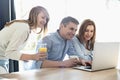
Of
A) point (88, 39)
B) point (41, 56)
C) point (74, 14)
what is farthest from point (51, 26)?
A: point (41, 56)

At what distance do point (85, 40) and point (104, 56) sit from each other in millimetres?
842

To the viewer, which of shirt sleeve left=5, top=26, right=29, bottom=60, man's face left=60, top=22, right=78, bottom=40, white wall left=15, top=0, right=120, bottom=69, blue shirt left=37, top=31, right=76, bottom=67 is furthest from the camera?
white wall left=15, top=0, right=120, bottom=69

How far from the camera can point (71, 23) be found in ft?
8.96

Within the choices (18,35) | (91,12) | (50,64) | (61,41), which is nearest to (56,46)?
(61,41)

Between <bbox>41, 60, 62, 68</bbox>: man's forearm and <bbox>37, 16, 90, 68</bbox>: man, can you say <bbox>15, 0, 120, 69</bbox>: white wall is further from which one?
<bbox>41, 60, 62, 68</bbox>: man's forearm

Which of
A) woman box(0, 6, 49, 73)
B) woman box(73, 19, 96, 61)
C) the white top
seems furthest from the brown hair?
the white top

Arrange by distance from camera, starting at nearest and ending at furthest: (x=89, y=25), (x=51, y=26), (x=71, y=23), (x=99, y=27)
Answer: (x=71, y=23) → (x=89, y=25) → (x=51, y=26) → (x=99, y=27)

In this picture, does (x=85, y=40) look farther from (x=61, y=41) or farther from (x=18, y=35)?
(x=18, y=35)

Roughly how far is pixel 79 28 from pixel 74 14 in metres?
0.54

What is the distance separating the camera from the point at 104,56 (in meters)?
2.04

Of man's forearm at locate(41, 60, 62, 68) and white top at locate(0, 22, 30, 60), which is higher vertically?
white top at locate(0, 22, 30, 60)

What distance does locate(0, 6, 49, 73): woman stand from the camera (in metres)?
1.97

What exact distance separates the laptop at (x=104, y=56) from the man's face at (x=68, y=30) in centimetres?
A: 61

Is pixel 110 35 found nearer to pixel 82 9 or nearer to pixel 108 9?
pixel 108 9
